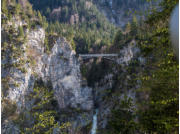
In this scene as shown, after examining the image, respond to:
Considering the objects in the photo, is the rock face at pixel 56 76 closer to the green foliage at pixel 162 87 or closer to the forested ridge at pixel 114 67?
the forested ridge at pixel 114 67

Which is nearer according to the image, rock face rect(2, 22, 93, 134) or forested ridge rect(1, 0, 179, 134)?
forested ridge rect(1, 0, 179, 134)

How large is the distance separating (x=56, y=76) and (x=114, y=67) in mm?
10392

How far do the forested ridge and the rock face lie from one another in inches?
25.0

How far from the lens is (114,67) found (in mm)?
25141

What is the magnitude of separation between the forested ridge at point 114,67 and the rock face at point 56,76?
2.09 ft

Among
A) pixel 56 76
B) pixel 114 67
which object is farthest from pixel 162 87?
pixel 114 67

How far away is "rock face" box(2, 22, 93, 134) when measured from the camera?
615 inches

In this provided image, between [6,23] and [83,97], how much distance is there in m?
15.6

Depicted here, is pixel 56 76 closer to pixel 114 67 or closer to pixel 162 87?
pixel 114 67

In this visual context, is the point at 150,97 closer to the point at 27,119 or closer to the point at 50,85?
the point at 27,119

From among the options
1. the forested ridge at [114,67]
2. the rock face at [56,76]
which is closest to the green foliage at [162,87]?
the forested ridge at [114,67]

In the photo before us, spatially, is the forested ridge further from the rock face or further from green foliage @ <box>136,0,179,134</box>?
the rock face

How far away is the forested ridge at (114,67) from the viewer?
109 inches

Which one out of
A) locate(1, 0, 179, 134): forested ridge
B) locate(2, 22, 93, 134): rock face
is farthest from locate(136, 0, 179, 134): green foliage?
locate(2, 22, 93, 134): rock face
